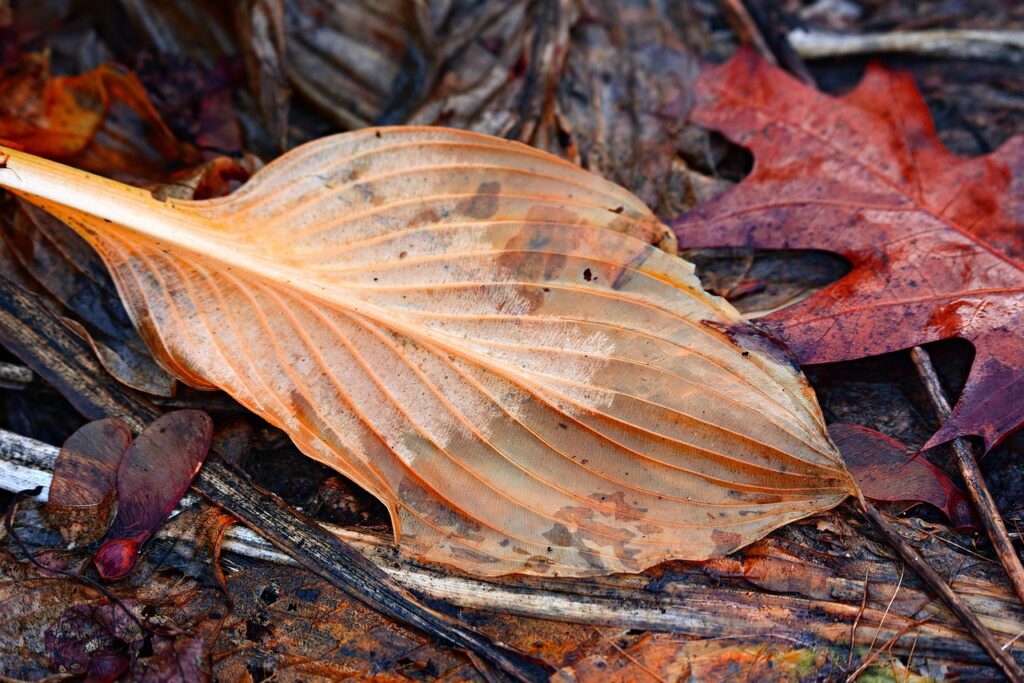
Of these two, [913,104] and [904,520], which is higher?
[913,104]

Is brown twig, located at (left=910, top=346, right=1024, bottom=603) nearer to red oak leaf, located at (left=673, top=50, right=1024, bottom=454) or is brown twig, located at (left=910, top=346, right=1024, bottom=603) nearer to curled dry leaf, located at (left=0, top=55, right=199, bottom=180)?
red oak leaf, located at (left=673, top=50, right=1024, bottom=454)

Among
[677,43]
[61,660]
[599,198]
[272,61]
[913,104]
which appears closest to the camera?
[61,660]

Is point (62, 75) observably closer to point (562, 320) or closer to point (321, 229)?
point (321, 229)

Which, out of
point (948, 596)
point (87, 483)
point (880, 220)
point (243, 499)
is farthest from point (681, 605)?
point (87, 483)

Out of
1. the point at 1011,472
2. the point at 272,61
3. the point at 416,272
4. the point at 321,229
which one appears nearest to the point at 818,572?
the point at 1011,472

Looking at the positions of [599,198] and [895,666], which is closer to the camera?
[895,666]

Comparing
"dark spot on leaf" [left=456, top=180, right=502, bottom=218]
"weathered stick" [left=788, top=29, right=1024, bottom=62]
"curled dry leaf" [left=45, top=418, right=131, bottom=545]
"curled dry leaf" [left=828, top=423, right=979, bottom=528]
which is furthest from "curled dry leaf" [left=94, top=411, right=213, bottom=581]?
"weathered stick" [left=788, top=29, right=1024, bottom=62]

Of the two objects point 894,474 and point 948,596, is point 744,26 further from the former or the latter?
point 948,596
